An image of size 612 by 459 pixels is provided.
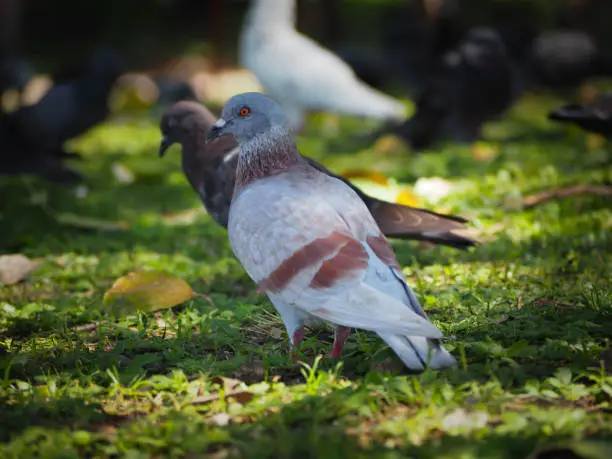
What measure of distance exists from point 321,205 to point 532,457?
1.19 metres

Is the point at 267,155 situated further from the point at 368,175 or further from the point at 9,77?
the point at 9,77

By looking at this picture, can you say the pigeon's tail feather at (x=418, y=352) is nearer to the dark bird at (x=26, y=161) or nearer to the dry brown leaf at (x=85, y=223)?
the dry brown leaf at (x=85, y=223)

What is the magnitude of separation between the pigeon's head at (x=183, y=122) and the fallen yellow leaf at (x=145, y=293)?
119 cm

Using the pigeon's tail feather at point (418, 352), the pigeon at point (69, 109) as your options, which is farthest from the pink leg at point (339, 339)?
the pigeon at point (69, 109)

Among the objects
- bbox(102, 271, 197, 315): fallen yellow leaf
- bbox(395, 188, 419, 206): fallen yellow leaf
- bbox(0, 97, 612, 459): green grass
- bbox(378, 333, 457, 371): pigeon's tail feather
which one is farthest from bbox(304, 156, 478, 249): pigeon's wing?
bbox(395, 188, 419, 206): fallen yellow leaf

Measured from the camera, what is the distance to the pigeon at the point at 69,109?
716cm

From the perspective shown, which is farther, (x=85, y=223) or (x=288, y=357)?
(x=85, y=223)

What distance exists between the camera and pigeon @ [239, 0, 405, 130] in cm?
796

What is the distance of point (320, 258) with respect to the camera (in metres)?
2.81

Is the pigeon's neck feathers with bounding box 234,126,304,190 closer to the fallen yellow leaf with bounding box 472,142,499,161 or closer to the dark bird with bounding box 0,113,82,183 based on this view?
the dark bird with bounding box 0,113,82,183

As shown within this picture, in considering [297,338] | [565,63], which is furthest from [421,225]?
[565,63]

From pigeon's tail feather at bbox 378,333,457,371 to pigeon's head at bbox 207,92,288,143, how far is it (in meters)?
1.08

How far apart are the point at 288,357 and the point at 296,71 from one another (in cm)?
530

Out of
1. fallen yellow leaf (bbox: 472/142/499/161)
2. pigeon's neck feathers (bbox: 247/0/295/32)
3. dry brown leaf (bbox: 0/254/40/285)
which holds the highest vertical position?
pigeon's neck feathers (bbox: 247/0/295/32)
